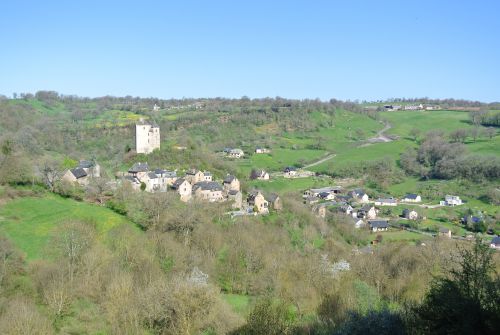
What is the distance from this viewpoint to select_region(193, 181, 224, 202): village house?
45750mm

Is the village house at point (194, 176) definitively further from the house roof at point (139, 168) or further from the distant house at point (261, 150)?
the distant house at point (261, 150)

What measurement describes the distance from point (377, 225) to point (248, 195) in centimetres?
1495

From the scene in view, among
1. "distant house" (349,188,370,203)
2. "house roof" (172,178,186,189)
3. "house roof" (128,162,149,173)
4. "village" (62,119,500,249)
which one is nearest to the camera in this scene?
"village" (62,119,500,249)

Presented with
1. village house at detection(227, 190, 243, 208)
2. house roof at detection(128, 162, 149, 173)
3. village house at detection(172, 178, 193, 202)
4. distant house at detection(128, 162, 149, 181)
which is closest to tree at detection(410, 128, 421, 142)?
village house at detection(227, 190, 243, 208)

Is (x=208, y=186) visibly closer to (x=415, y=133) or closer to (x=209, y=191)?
(x=209, y=191)

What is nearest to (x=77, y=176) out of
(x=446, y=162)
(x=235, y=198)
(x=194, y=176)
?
(x=194, y=176)

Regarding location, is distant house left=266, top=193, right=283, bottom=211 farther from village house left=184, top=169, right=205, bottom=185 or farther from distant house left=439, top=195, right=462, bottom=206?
distant house left=439, top=195, right=462, bottom=206

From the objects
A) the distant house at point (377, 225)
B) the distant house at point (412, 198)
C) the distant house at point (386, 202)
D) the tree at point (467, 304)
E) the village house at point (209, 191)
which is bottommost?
the distant house at point (377, 225)

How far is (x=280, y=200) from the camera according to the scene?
50.4 meters

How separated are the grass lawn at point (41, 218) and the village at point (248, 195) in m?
5.12

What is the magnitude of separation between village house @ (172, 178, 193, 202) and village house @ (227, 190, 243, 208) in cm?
409

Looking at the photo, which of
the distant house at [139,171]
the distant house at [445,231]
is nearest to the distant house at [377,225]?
the distant house at [445,231]

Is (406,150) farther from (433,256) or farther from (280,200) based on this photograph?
(433,256)

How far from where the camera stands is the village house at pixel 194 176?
48.8 m
